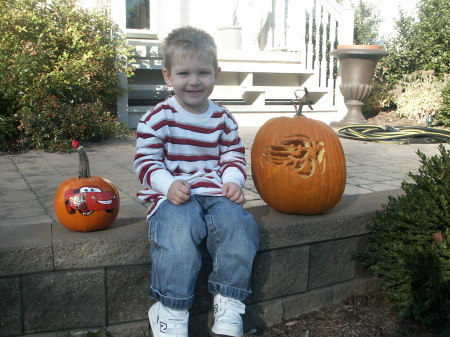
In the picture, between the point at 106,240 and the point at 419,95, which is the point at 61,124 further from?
the point at 419,95

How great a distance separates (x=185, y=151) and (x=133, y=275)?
0.56 meters

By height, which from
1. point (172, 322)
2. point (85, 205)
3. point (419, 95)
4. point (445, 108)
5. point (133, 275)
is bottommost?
point (172, 322)

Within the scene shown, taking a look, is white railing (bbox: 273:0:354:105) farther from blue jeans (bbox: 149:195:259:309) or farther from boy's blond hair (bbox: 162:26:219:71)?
blue jeans (bbox: 149:195:259:309)

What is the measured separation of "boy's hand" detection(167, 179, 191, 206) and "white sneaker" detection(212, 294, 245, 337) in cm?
40

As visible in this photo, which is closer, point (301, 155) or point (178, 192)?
point (178, 192)

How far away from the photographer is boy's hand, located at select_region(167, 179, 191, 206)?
5.98 feet

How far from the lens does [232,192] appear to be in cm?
192

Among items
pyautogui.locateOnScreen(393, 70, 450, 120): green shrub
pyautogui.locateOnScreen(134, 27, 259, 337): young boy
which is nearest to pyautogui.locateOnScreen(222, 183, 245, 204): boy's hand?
pyautogui.locateOnScreen(134, 27, 259, 337): young boy

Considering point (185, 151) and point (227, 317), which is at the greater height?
point (185, 151)

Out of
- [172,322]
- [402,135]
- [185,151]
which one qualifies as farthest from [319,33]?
[172,322]

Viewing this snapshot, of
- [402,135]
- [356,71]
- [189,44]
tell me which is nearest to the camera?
[189,44]

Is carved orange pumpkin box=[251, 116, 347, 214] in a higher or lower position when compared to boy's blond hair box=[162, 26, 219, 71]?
lower

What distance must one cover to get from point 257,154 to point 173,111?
50 cm

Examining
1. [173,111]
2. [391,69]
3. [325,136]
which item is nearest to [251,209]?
[325,136]
